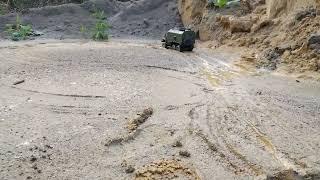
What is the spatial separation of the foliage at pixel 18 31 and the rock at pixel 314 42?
1473cm

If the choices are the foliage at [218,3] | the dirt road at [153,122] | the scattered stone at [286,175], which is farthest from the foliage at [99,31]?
the scattered stone at [286,175]

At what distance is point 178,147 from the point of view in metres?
8.00

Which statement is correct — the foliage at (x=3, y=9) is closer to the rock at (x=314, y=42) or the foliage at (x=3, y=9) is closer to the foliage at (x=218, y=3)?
Answer: the foliage at (x=218, y=3)

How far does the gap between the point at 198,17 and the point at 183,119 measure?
16.8 metres

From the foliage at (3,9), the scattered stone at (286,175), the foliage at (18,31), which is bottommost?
the foliage at (18,31)

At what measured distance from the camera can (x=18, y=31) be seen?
80.2ft

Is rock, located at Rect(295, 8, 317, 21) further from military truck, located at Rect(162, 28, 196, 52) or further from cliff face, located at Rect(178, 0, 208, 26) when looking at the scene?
cliff face, located at Rect(178, 0, 208, 26)

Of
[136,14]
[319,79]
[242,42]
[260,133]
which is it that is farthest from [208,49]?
[260,133]

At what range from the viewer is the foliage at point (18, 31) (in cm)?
2377

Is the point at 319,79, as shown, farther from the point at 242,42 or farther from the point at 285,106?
the point at 242,42

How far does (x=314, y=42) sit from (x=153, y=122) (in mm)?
7941

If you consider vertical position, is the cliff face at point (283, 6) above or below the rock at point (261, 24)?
above

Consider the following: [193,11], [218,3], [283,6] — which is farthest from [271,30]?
[193,11]

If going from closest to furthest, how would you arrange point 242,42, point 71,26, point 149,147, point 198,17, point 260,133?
point 149,147
point 260,133
point 242,42
point 198,17
point 71,26
